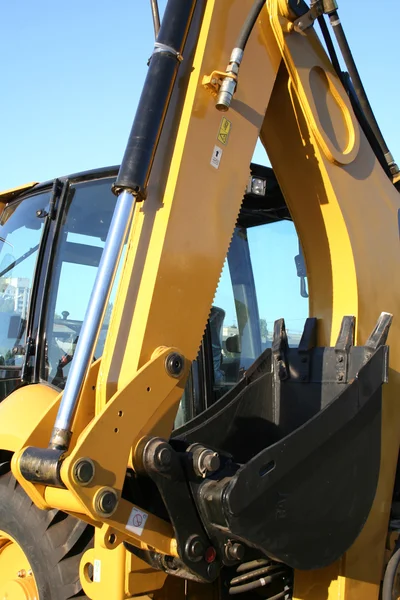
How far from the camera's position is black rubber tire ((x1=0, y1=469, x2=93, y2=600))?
2.55 meters

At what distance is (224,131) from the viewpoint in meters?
2.27

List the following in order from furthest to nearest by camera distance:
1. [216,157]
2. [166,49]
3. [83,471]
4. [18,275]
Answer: [18,275] < [216,157] < [166,49] < [83,471]

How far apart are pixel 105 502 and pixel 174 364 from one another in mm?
471

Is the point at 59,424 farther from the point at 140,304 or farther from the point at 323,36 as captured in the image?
the point at 323,36

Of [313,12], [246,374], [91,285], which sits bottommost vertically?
[246,374]

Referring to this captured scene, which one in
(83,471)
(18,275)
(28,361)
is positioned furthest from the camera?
(18,275)

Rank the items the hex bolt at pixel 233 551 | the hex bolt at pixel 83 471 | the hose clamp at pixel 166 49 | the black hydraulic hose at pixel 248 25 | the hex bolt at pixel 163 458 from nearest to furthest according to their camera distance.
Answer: the hex bolt at pixel 83 471 → the hex bolt at pixel 163 458 → the hex bolt at pixel 233 551 → the hose clamp at pixel 166 49 → the black hydraulic hose at pixel 248 25

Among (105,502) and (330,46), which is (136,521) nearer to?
(105,502)

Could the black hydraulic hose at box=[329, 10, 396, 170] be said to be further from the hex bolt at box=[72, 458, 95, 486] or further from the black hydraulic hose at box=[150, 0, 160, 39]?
the hex bolt at box=[72, 458, 95, 486]

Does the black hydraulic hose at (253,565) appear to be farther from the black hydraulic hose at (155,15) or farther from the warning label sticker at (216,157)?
the black hydraulic hose at (155,15)

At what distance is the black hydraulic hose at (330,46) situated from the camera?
2.67 m

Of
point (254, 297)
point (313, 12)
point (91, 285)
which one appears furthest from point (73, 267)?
point (313, 12)

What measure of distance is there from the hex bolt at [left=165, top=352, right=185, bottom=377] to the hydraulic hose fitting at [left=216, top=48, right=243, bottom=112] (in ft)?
2.82

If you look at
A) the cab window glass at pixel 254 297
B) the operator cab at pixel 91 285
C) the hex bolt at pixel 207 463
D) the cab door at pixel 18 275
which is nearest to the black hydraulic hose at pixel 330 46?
the operator cab at pixel 91 285
